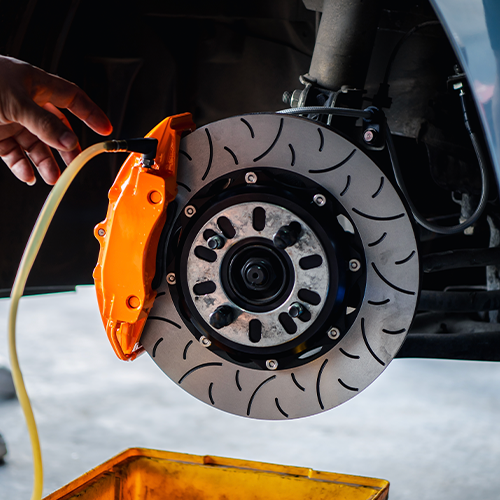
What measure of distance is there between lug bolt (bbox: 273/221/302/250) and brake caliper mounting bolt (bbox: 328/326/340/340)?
0.39ft

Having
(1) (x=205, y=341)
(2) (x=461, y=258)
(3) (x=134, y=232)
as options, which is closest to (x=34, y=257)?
(3) (x=134, y=232)

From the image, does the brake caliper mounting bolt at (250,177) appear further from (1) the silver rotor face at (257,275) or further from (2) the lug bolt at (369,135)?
(2) the lug bolt at (369,135)

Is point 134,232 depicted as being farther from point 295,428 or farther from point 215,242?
point 295,428

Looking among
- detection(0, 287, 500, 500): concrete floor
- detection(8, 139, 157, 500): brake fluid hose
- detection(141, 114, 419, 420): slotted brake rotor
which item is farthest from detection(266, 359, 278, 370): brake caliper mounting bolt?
detection(0, 287, 500, 500): concrete floor

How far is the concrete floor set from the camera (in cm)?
134

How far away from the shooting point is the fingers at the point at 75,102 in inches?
30.5

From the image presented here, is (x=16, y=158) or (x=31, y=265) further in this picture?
(x=16, y=158)

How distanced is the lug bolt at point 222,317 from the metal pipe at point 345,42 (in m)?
0.35

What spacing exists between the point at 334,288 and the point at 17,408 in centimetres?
129

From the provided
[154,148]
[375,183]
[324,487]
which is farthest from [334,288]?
[324,487]

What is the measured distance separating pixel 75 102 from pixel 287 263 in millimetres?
369

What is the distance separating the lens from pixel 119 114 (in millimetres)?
1287

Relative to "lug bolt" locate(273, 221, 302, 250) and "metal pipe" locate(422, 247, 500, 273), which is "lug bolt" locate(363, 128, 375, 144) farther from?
"metal pipe" locate(422, 247, 500, 273)

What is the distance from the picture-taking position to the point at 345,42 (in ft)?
2.64
